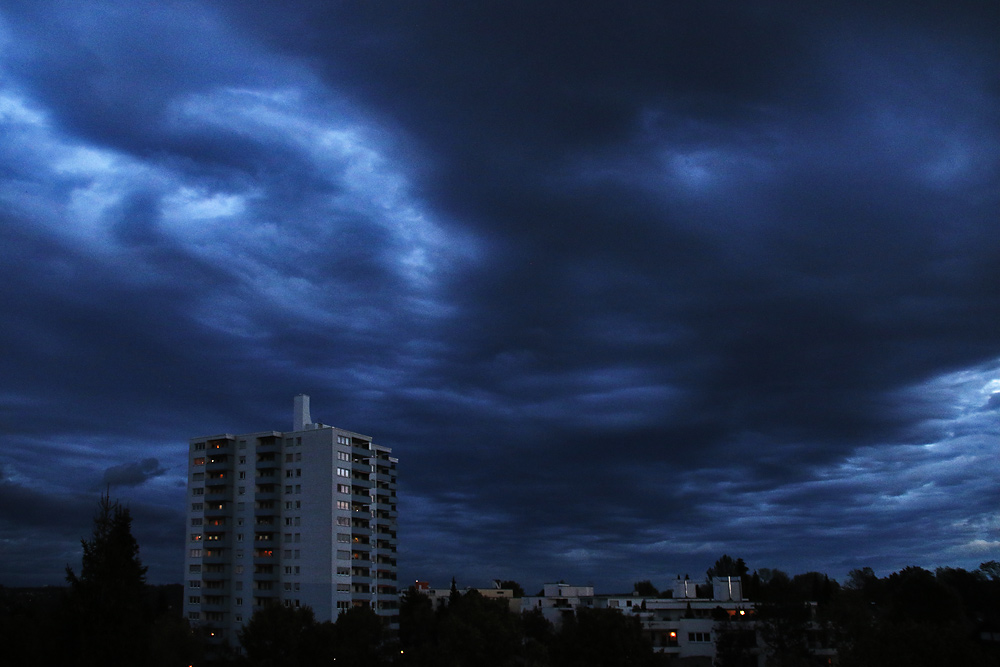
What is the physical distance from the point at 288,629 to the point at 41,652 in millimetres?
31285

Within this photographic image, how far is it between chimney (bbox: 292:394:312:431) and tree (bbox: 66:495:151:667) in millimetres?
102792

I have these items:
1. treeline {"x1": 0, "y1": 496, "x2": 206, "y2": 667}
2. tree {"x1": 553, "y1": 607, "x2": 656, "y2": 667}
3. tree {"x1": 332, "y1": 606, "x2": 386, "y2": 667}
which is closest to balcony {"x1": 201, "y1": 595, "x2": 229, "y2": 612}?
tree {"x1": 332, "y1": 606, "x2": 386, "y2": 667}

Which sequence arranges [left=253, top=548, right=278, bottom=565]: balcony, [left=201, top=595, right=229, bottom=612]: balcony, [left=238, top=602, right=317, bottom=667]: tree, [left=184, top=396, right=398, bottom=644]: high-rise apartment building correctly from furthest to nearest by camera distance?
1. [left=253, top=548, right=278, bottom=565]: balcony
2. [left=201, top=595, right=229, bottom=612]: balcony
3. [left=184, top=396, right=398, bottom=644]: high-rise apartment building
4. [left=238, top=602, right=317, bottom=667]: tree

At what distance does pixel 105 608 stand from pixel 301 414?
10715 cm

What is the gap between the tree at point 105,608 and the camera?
148 feet

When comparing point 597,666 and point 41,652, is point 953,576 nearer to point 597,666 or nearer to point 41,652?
point 597,666

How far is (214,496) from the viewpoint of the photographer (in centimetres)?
14662

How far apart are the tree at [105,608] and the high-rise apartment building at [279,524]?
91185mm

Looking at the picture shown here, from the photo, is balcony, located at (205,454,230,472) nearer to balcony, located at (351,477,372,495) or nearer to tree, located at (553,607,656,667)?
balcony, located at (351,477,372,495)

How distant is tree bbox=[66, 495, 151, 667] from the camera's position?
45219 millimetres

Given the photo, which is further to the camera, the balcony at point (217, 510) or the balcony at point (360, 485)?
the balcony at point (217, 510)

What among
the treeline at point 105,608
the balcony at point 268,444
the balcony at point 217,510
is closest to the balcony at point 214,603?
the balcony at point 217,510

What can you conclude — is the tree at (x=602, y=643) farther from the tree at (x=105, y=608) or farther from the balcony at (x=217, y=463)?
the balcony at (x=217, y=463)

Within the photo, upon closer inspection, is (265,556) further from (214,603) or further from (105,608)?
(105,608)
